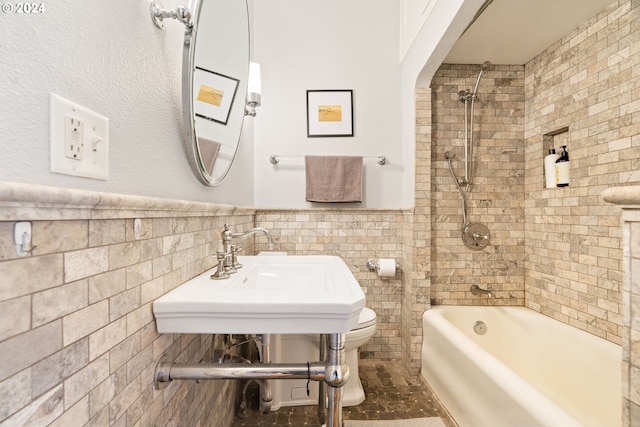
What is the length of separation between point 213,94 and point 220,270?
2.35 feet

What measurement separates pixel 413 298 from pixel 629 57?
5.60ft

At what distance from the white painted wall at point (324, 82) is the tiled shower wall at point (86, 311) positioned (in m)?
1.34

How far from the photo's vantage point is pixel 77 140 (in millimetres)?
520

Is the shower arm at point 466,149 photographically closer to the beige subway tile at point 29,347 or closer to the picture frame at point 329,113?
the picture frame at point 329,113

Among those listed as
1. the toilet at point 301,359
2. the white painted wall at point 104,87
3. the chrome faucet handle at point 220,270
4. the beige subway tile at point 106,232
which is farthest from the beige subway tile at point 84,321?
the toilet at point 301,359

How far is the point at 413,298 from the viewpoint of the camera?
6.34 feet

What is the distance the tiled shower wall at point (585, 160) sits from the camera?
139cm

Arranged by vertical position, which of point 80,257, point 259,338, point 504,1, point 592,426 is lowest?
point 592,426

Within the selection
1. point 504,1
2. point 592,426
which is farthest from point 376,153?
point 592,426

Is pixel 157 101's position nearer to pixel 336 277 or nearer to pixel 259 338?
pixel 336 277

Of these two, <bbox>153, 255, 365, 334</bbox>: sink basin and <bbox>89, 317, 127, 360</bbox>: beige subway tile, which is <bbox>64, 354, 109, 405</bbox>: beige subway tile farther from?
<bbox>153, 255, 365, 334</bbox>: sink basin

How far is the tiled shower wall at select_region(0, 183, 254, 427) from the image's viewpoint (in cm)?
39

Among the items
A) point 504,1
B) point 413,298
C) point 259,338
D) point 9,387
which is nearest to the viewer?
point 9,387

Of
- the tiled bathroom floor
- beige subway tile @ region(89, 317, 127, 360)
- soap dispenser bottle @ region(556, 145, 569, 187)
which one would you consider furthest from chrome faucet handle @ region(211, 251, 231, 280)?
soap dispenser bottle @ region(556, 145, 569, 187)
